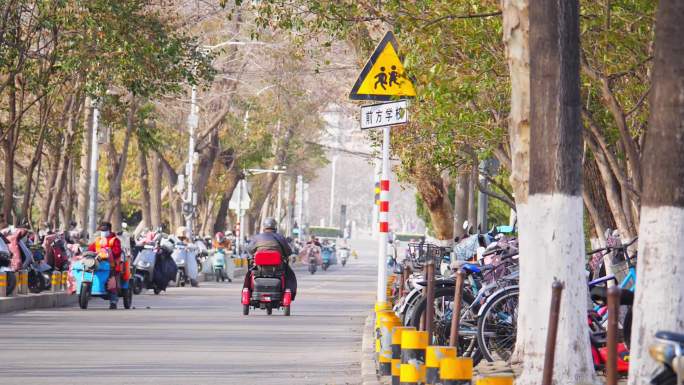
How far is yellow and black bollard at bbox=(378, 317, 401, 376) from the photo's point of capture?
12.9 meters

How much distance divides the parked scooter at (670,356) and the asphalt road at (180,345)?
6.51 m

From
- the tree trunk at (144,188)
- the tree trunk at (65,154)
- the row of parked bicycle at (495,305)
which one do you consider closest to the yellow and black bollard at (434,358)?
the row of parked bicycle at (495,305)

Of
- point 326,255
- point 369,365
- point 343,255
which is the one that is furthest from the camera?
point 343,255

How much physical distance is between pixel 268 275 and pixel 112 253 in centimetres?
293

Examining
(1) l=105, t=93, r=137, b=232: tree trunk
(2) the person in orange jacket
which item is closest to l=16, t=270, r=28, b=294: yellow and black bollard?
(2) the person in orange jacket

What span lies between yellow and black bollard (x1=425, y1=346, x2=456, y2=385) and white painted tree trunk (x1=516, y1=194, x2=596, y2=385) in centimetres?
Result: 74

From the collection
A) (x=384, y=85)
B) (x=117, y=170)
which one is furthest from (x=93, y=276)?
(x=117, y=170)

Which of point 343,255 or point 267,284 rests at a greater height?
point 343,255

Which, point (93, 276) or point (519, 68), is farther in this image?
point (93, 276)

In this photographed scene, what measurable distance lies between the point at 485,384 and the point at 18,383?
5.86 metres

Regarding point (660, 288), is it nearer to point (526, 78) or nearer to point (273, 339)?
point (526, 78)

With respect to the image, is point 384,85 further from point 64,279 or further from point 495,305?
point 64,279

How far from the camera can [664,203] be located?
28.1 feet

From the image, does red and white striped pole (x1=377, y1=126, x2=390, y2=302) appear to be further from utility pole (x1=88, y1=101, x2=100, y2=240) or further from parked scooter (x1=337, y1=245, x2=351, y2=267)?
parked scooter (x1=337, y1=245, x2=351, y2=267)
